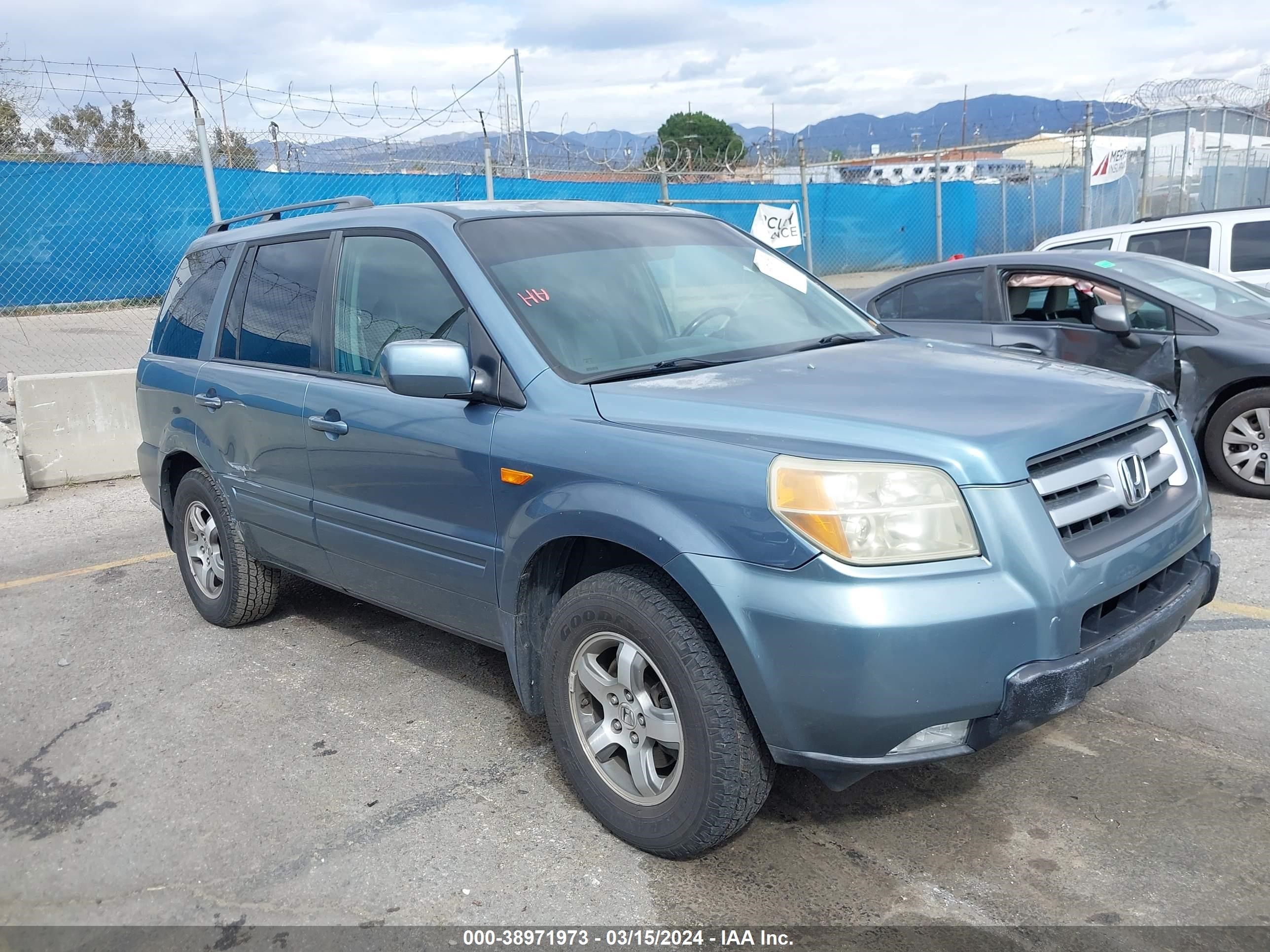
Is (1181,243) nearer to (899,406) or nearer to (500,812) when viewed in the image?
(899,406)

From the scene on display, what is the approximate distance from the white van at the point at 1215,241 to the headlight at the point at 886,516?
730cm

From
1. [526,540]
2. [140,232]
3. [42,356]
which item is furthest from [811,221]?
[526,540]

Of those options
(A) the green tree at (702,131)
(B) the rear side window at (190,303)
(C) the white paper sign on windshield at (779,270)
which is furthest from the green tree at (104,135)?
(A) the green tree at (702,131)

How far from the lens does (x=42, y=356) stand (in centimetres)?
1122

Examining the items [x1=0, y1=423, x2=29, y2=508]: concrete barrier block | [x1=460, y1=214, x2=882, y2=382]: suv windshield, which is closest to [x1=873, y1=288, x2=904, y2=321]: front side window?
[x1=460, y1=214, x2=882, y2=382]: suv windshield

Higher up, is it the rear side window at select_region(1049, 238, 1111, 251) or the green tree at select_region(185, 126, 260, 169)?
the green tree at select_region(185, 126, 260, 169)

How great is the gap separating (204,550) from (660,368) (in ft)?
9.67

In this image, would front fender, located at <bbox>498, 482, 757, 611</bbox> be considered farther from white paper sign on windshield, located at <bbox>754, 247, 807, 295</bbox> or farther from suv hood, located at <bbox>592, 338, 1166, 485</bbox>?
white paper sign on windshield, located at <bbox>754, 247, 807, 295</bbox>

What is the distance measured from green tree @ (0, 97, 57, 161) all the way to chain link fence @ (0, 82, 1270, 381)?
0.03 metres

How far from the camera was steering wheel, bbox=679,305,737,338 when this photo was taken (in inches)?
144

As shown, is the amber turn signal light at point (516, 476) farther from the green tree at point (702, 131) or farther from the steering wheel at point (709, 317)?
the green tree at point (702, 131)

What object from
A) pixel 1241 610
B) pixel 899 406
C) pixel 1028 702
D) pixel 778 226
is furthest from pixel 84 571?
pixel 778 226

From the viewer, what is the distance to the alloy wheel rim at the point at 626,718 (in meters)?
2.89

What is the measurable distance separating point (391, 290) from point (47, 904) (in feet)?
7.28
